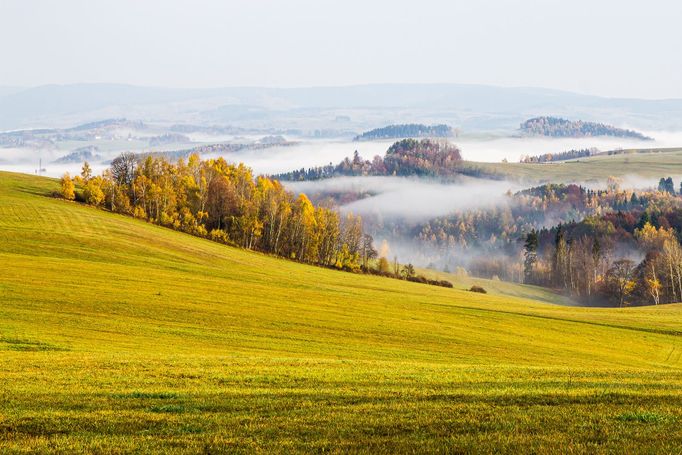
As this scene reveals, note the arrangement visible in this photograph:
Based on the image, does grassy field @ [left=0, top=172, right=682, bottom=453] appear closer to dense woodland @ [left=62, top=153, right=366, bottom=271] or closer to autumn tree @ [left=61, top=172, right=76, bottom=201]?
autumn tree @ [left=61, top=172, right=76, bottom=201]

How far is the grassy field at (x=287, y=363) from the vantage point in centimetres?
1712

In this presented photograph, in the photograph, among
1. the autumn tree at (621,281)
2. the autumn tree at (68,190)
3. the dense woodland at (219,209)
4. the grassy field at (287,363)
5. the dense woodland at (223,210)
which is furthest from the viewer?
the autumn tree at (621,281)

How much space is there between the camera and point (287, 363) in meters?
32.8

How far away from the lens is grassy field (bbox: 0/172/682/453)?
17125 millimetres

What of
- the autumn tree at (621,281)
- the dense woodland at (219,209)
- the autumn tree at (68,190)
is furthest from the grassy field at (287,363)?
the autumn tree at (621,281)

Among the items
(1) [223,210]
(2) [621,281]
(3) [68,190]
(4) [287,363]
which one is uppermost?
(4) [287,363]

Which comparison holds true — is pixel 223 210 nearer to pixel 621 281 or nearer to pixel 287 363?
pixel 621 281

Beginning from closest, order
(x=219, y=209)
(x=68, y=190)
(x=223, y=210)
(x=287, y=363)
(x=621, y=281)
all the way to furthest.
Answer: (x=287, y=363)
(x=68, y=190)
(x=223, y=210)
(x=219, y=209)
(x=621, y=281)

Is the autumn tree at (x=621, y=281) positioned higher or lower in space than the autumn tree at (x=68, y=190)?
lower

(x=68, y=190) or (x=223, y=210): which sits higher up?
(x=68, y=190)

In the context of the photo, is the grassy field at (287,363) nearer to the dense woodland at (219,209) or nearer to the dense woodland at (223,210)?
the dense woodland at (223,210)

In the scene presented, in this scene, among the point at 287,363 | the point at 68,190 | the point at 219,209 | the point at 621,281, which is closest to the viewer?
the point at 287,363

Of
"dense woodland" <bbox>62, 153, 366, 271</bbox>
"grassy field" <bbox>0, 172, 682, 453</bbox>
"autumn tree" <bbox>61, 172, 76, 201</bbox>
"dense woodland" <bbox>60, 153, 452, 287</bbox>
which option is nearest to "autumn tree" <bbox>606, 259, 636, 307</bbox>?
"dense woodland" <bbox>60, 153, 452, 287</bbox>

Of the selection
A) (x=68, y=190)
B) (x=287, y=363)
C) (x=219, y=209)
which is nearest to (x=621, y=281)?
(x=219, y=209)
